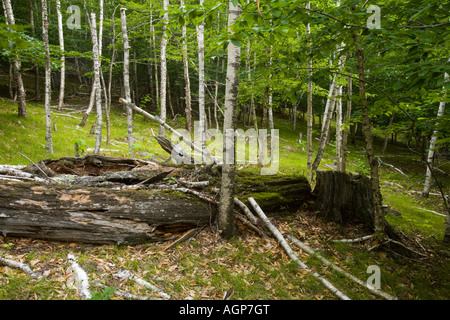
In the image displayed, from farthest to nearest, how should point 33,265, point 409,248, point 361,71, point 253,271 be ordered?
point 409,248, point 361,71, point 253,271, point 33,265

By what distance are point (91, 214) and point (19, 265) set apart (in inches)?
50.5

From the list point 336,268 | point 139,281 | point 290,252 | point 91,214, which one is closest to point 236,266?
point 290,252

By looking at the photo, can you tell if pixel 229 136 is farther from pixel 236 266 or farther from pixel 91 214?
pixel 91 214

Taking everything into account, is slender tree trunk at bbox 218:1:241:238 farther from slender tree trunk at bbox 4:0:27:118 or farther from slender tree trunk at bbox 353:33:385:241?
slender tree trunk at bbox 4:0:27:118

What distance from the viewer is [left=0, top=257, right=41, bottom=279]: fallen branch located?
3725 mm

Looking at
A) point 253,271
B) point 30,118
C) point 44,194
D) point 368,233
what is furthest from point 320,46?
point 30,118

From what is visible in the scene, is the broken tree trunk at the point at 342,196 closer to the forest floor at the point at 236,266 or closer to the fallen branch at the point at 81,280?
the forest floor at the point at 236,266

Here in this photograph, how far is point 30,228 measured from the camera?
4.39 meters

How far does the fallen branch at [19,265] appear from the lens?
372 centimetres

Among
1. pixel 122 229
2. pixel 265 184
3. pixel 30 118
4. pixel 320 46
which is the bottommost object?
pixel 122 229

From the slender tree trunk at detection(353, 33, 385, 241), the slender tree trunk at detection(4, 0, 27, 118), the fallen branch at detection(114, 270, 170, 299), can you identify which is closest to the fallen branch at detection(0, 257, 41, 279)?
the fallen branch at detection(114, 270, 170, 299)
